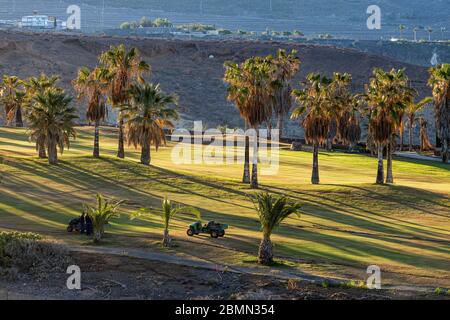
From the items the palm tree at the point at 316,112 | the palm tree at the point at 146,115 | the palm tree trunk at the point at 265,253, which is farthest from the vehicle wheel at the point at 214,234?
the palm tree at the point at 146,115

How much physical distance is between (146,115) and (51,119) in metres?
6.57

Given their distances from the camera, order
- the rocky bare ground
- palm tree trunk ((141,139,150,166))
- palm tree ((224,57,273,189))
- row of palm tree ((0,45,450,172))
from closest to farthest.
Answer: the rocky bare ground → row of palm tree ((0,45,450,172)) → palm tree ((224,57,273,189)) → palm tree trunk ((141,139,150,166))

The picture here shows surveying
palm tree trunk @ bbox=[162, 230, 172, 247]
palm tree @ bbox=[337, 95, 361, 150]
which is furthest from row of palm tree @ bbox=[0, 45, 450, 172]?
palm tree @ bbox=[337, 95, 361, 150]

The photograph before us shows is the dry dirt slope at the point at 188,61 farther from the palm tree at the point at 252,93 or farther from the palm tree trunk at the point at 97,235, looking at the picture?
the palm tree trunk at the point at 97,235

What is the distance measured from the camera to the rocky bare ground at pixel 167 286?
33.4 meters

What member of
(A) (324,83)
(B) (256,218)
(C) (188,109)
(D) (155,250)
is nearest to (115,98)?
(A) (324,83)

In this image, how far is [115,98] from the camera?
67.9m

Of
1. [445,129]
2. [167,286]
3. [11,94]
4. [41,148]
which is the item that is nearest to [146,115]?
[41,148]

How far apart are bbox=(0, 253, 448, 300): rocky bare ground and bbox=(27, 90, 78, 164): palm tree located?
2830cm

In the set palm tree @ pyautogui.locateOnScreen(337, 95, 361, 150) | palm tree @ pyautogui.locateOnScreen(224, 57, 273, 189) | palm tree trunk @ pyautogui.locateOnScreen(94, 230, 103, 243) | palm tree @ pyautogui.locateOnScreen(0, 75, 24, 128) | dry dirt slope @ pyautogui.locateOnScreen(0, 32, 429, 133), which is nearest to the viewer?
palm tree trunk @ pyautogui.locateOnScreen(94, 230, 103, 243)

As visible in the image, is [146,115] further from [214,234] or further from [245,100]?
[214,234]

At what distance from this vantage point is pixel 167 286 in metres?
34.7

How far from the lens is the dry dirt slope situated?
14825 cm
